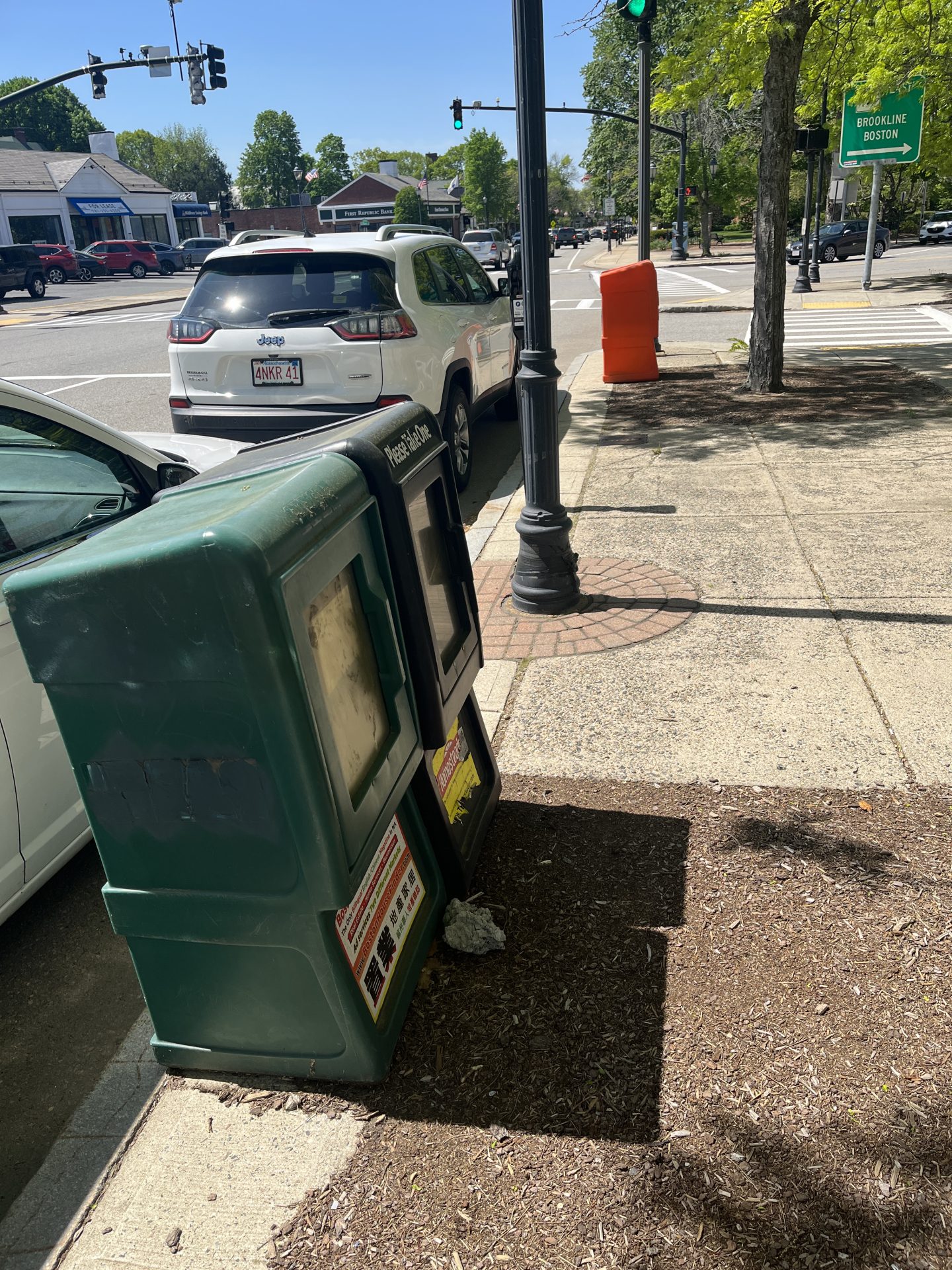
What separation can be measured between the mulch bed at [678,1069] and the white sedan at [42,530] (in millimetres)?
1160

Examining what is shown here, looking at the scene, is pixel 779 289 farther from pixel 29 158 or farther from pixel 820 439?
pixel 29 158

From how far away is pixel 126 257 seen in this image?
50.0m

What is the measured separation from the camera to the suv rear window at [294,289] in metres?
6.95

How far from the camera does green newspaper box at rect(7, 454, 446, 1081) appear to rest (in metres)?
2.02

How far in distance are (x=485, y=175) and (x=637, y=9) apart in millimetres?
96033

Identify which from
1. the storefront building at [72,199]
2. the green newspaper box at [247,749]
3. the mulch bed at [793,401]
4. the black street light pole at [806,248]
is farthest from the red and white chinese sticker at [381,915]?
the storefront building at [72,199]

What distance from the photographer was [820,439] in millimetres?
8609

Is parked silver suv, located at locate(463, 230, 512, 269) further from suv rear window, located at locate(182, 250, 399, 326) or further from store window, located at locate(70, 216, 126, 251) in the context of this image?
suv rear window, located at locate(182, 250, 399, 326)

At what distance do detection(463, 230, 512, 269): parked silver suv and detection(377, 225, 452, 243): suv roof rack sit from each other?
32.2m

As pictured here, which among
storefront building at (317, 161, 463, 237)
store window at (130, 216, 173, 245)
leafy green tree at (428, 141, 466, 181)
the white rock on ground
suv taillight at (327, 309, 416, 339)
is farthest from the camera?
leafy green tree at (428, 141, 466, 181)

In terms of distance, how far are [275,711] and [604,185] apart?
74.5 m

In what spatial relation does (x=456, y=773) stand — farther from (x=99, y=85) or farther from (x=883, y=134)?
(x=99, y=85)

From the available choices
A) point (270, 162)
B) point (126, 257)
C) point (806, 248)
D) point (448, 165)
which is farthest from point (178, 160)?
point (806, 248)

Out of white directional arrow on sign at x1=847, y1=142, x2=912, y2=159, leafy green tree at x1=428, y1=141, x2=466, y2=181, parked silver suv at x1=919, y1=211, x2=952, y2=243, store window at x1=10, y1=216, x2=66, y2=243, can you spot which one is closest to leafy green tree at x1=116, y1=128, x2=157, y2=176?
leafy green tree at x1=428, y1=141, x2=466, y2=181
